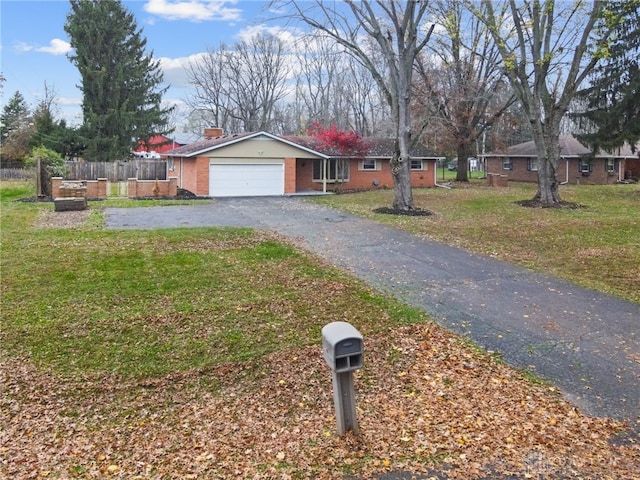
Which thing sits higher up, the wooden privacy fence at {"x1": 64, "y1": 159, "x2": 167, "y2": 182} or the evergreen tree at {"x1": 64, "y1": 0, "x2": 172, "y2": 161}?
Result: the evergreen tree at {"x1": 64, "y1": 0, "x2": 172, "y2": 161}

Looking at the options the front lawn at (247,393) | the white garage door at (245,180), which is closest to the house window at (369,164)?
the white garage door at (245,180)

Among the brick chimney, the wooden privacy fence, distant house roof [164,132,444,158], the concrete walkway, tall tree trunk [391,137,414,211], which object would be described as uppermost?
the brick chimney

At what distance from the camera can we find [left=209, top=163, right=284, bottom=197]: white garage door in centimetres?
2498

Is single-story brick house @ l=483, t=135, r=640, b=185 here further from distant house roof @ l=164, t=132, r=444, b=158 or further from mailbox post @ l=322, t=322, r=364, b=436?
mailbox post @ l=322, t=322, r=364, b=436

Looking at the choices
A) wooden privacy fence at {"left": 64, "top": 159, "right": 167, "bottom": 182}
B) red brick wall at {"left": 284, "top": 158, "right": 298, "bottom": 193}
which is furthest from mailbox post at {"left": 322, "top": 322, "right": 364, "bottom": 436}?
wooden privacy fence at {"left": 64, "top": 159, "right": 167, "bottom": 182}

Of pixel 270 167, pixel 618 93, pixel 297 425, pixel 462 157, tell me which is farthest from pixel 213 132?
pixel 297 425

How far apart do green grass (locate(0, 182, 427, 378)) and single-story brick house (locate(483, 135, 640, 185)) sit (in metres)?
29.0

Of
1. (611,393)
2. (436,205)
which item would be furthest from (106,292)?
(436,205)

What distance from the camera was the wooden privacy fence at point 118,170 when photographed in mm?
31741

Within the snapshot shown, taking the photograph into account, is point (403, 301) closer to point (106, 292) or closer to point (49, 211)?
point (106, 292)

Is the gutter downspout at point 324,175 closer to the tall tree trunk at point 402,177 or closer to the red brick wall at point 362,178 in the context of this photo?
the red brick wall at point 362,178

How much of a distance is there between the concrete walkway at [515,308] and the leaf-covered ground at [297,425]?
49cm

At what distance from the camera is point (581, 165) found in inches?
1359

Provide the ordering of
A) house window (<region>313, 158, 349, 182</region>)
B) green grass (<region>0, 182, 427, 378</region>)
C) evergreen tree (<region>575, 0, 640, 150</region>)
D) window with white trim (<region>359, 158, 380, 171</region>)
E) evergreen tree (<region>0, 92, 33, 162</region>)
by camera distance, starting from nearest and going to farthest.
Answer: green grass (<region>0, 182, 427, 378</region>) → evergreen tree (<region>575, 0, 640, 150</region>) → house window (<region>313, 158, 349, 182</region>) → window with white trim (<region>359, 158, 380, 171</region>) → evergreen tree (<region>0, 92, 33, 162</region>)
